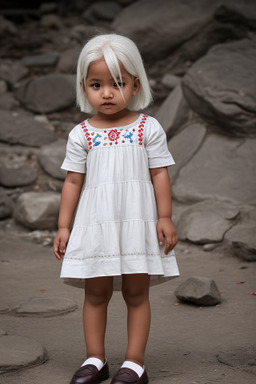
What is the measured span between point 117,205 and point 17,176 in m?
3.51

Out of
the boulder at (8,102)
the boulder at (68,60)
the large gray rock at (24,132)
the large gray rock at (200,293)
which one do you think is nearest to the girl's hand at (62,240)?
the large gray rock at (200,293)

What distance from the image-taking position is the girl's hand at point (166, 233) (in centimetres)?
228

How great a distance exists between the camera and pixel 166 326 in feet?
9.72

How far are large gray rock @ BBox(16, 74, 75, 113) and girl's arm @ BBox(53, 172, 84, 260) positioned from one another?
4.06 meters

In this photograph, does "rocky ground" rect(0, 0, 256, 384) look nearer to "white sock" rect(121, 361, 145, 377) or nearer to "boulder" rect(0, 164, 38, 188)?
"boulder" rect(0, 164, 38, 188)

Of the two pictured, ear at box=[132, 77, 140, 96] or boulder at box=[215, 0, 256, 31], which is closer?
ear at box=[132, 77, 140, 96]

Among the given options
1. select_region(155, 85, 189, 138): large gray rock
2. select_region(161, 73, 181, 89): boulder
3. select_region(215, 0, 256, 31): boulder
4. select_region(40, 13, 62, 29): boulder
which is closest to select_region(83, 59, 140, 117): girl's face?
select_region(155, 85, 189, 138): large gray rock

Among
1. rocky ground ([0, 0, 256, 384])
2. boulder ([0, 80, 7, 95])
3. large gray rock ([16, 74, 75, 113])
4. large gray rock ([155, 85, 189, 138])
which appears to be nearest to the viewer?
rocky ground ([0, 0, 256, 384])

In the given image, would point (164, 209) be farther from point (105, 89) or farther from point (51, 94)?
point (51, 94)

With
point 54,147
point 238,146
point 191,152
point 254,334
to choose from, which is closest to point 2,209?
point 54,147

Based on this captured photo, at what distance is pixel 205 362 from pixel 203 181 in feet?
8.80

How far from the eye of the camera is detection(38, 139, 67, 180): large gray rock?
220 inches

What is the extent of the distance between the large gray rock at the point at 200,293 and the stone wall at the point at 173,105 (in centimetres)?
88

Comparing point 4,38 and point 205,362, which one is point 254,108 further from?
point 4,38
